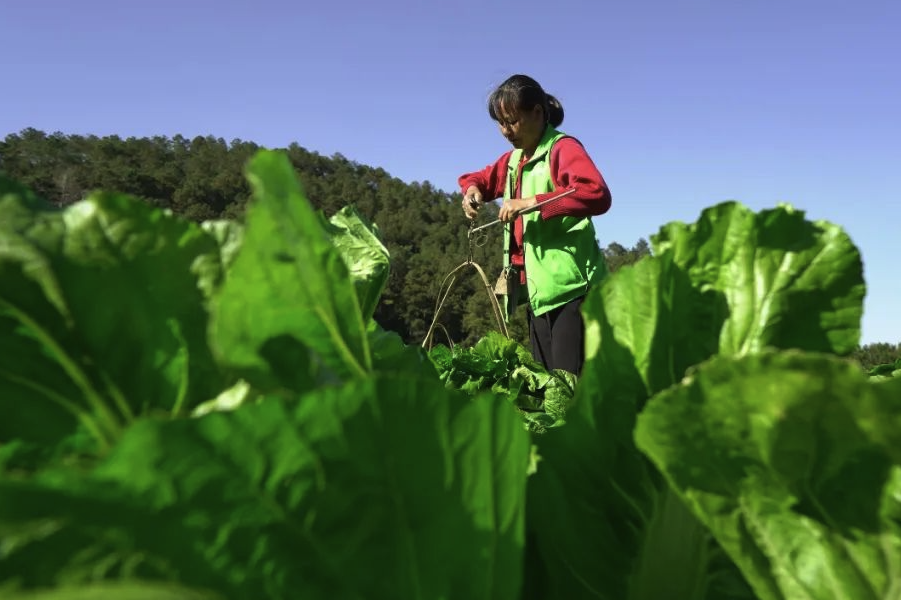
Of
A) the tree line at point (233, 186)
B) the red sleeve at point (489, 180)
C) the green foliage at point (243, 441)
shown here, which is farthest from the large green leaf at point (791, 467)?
the tree line at point (233, 186)

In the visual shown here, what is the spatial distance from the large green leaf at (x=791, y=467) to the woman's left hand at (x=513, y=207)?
3.61 m

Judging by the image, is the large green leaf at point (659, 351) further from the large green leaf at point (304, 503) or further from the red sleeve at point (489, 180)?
the red sleeve at point (489, 180)

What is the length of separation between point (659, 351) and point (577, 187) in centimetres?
338

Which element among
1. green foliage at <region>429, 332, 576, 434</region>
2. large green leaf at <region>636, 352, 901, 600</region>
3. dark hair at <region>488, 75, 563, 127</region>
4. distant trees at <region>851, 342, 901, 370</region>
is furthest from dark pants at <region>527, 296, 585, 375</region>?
distant trees at <region>851, 342, 901, 370</region>

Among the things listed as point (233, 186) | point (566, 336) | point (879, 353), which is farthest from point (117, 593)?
point (233, 186)

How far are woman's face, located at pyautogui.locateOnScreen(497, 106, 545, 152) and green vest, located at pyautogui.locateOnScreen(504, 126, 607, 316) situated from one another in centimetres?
6

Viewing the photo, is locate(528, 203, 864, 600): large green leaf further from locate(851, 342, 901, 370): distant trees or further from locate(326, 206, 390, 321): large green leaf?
locate(851, 342, 901, 370): distant trees

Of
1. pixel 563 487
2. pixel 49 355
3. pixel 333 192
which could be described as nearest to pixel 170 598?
pixel 49 355

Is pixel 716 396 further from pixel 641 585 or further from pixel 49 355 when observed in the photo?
pixel 49 355

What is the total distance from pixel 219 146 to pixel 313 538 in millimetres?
65169

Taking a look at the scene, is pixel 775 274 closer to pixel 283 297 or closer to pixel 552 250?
pixel 283 297

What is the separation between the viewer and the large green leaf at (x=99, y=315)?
18.9 inches

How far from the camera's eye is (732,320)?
2.05 ft

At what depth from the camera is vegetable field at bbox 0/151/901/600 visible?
36cm
